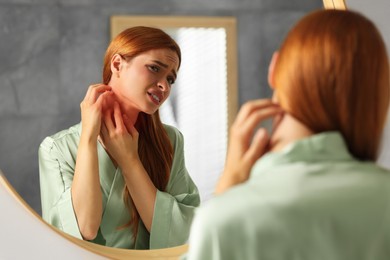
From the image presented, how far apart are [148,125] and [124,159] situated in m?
0.06

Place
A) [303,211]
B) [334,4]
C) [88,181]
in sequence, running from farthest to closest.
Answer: [334,4] → [88,181] → [303,211]

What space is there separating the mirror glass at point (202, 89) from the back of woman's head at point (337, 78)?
558mm

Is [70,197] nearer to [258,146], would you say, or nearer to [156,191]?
[156,191]

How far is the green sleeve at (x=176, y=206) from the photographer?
1.10 meters

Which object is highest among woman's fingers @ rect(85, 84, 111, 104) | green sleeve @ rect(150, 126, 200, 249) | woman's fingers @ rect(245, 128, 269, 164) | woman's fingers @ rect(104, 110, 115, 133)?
woman's fingers @ rect(245, 128, 269, 164)

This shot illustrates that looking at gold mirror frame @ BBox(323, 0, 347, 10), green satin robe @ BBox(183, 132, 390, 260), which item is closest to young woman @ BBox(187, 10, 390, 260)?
green satin robe @ BBox(183, 132, 390, 260)

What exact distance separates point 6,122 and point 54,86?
87 millimetres

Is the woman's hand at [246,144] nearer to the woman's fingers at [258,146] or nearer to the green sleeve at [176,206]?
the woman's fingers at [258,146]

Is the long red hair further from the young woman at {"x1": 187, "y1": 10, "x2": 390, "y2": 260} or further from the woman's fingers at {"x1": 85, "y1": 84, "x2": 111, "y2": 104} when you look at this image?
the young woman at {"x1": 187, "y1": 10, "x2": 390, "y2": 260}

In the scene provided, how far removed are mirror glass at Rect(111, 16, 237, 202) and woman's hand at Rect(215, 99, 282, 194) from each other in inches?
19.6

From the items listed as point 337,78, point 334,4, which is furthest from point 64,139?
point 337,78

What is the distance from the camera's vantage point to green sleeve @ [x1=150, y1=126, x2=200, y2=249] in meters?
1.10

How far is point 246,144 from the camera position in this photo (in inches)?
23.7

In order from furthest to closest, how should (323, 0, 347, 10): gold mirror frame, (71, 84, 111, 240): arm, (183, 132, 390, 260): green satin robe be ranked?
(323, 0, 347, 10): gold mirror frame
(71, 84, 111, 240): arm
(183, 132, 390, 260): green satin robe
